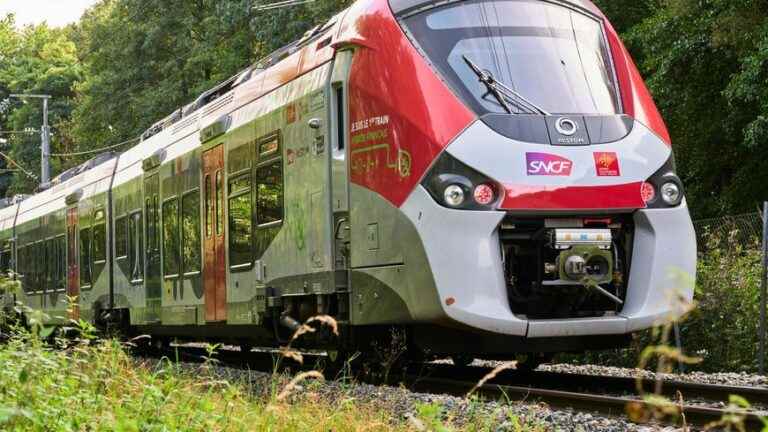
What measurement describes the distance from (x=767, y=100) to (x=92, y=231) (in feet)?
38.3

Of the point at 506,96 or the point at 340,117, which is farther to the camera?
the point at 340,117

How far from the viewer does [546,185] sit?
8.67 m

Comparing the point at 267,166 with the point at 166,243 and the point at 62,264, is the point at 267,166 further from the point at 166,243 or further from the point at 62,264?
the point at 62,264

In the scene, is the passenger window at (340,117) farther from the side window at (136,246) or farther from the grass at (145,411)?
the side window at (136,246)

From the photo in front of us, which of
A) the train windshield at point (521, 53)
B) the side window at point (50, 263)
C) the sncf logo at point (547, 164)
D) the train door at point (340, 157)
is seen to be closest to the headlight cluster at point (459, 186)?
the sncf logo at point (547, 164)

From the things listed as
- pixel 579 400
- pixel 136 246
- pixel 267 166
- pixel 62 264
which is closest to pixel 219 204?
pixel 267 166

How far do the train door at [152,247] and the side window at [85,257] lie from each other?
391cm

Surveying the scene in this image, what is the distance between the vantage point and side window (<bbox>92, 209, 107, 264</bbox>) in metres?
19.2

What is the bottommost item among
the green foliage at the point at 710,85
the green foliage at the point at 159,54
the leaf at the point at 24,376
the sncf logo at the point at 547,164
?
the leaf at the point at 24,376

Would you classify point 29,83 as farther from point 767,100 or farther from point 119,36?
point 767,100

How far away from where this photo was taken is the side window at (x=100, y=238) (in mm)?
19186

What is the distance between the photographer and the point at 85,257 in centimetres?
2061

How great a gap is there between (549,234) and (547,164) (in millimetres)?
493

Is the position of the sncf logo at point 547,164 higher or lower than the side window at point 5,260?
lower
